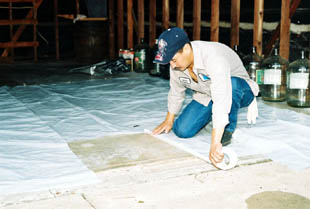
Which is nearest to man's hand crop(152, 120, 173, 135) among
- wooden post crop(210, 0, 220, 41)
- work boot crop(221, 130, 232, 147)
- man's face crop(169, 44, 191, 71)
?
work boot crop(221, 130, 232, 147)

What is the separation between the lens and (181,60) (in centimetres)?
235

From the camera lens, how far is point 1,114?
377 cm

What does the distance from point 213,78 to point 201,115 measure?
0.64 metres

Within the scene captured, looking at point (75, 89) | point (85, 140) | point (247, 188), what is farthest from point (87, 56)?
point (247, 188)

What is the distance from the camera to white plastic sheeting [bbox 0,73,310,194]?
2.39m

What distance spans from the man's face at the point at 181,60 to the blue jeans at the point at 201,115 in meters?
0.56

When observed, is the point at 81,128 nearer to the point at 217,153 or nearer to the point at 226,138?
the point at 226,138

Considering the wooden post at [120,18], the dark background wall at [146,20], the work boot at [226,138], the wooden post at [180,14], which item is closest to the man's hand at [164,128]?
the work boot at [226,138]

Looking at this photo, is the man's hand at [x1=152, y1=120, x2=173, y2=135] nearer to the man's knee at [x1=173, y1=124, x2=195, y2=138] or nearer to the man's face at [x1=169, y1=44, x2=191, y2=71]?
the man's knee at [x1=173, y1=124, x2=195, y2=138]

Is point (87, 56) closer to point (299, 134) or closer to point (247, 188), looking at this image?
point (299, 134)

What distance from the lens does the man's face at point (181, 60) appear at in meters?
2.31

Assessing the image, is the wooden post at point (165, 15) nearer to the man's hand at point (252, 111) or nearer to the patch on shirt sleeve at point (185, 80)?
the man's hand at point (252, 111)

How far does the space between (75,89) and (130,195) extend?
3.05 m

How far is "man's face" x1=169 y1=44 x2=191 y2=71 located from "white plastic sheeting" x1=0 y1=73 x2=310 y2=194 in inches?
23.4
